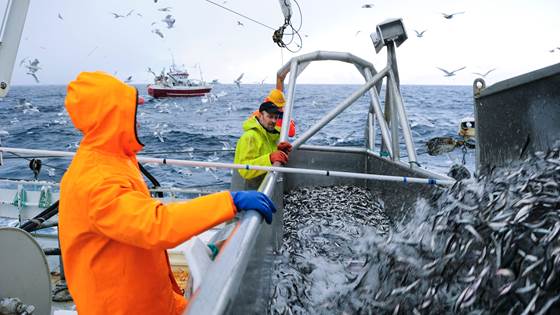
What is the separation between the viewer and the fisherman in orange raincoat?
193cm

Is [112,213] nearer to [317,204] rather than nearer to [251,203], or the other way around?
[251,203]

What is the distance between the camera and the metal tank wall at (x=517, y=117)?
9.22 ft

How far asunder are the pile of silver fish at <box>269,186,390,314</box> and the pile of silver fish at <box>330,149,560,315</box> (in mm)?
370

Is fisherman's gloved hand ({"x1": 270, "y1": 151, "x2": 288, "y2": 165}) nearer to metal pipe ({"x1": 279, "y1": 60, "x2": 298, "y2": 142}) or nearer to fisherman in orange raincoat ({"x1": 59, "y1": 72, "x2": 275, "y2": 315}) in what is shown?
metal pipe ({"x1": 279, "y1": 60, "x2": 298, "y2": 142})

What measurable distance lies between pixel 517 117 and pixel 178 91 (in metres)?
55.7

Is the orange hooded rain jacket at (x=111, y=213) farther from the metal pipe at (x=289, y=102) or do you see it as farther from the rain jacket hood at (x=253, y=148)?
the metal pipe at (x=289, y=102)

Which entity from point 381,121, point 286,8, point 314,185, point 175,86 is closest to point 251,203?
point 381,121

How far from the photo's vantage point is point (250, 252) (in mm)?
2150

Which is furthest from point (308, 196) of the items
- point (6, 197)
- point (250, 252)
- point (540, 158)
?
point (6, 197)

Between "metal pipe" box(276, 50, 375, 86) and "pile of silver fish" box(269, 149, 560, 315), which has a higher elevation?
"metal pipe" box(276, 50, 375, 86)

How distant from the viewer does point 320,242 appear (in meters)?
4.82

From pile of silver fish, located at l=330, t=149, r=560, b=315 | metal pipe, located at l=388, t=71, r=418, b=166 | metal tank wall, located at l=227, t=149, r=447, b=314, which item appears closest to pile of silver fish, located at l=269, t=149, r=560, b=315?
pile of silver fish, located at l=330, t=149, r=560, b=315

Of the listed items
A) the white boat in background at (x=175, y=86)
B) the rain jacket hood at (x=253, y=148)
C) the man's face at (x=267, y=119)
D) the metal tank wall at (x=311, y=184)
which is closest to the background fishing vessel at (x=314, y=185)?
the metal tank wall at (x=311, y=184)

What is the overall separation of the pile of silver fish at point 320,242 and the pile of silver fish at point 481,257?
0.37 m
